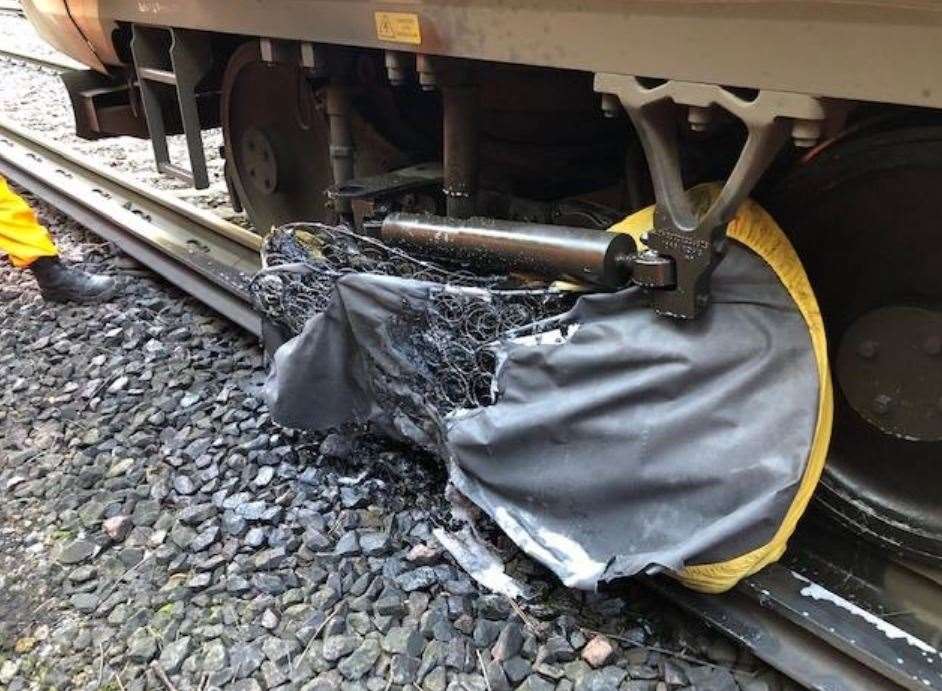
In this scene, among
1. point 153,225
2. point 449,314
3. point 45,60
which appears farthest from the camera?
point 45,60

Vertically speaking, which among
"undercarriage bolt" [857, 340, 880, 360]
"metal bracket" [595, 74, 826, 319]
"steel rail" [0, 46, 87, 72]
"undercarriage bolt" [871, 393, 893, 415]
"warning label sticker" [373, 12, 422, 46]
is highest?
"warning label sticker" [373, 12, 422, 46]

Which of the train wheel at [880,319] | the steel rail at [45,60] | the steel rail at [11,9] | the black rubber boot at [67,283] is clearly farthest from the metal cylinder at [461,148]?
the steel rail at [11,9]

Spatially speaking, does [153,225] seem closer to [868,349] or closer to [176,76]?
[176,76]

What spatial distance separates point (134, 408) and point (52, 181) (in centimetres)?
371

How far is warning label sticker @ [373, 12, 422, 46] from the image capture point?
2631 millimetres

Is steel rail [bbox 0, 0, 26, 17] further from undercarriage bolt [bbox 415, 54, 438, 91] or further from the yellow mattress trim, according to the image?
the yellow mattress trim

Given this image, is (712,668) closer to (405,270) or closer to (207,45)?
(405,270)

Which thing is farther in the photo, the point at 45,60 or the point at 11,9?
the point at 11,9

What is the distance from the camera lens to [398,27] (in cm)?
270

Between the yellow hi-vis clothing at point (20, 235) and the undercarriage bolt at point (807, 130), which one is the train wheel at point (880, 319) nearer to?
the undercarriage bolt at point (807, 130)

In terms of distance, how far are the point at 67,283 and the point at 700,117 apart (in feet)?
13.3

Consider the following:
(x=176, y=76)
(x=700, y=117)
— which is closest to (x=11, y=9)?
(x=176, y=76)

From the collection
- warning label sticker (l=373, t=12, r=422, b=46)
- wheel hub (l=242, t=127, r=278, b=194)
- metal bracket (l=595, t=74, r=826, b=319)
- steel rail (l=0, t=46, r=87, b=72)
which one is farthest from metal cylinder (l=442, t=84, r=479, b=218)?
steel rail (l=0, t=46, r=87, b=72)

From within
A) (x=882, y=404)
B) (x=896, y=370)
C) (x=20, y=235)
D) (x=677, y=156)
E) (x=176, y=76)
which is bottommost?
(x=20, y=235)
